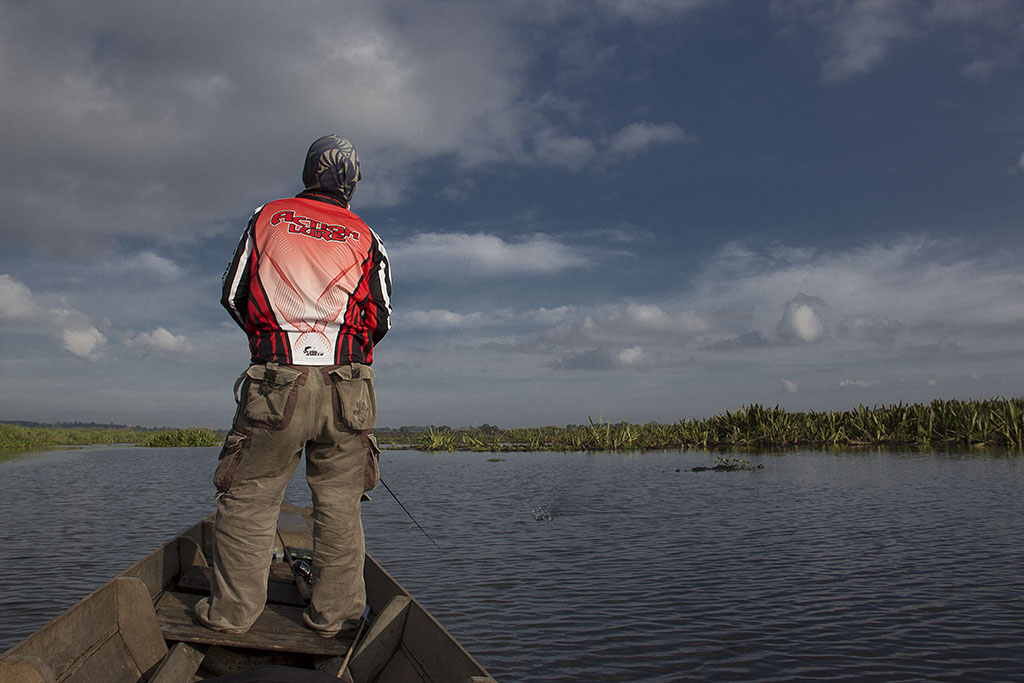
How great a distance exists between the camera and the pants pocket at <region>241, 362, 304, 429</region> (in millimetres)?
3660

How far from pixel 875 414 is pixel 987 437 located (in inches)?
192

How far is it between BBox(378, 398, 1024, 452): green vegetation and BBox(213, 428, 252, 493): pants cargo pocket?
1268 inches

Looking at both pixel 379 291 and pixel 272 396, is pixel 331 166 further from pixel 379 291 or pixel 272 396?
pixel 272 396

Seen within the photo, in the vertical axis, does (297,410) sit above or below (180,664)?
above

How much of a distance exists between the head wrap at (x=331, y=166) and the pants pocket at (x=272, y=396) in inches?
53.4

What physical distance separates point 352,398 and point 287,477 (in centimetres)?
70

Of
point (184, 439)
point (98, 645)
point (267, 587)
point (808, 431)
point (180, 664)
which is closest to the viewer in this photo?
point (98, 645)

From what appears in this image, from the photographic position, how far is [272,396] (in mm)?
3678

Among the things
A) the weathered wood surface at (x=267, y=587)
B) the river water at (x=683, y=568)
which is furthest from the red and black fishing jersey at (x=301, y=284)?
the river water at (x=683, y=568)

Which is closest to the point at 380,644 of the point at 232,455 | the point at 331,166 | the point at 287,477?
the point at 287,477

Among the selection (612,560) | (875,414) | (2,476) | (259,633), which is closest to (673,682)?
(259,633)

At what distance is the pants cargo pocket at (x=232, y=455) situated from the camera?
3725 millimetres

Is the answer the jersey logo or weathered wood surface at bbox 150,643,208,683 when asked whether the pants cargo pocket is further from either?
the jersey logo

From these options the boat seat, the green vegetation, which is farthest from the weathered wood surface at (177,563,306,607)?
the green vegetation
